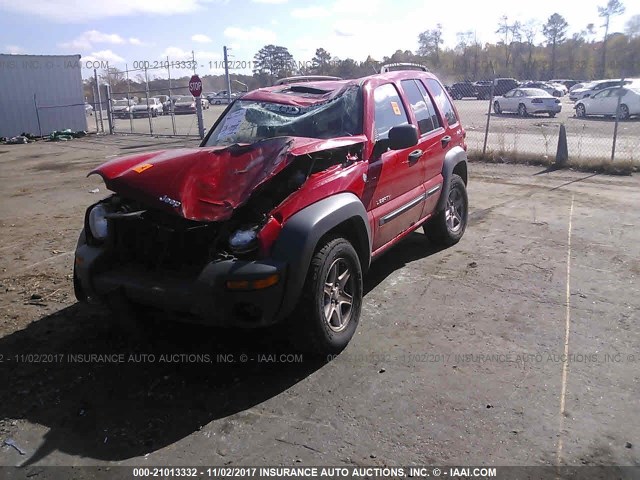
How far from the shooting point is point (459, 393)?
11.5 ft

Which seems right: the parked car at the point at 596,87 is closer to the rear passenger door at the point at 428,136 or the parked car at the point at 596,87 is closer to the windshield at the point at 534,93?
the windshield at the point at 534,93

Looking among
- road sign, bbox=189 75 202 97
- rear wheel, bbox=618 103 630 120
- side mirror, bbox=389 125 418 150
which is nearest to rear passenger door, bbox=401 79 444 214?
side mirror, bbox=389 125 418 150

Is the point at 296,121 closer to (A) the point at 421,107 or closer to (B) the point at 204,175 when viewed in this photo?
(B) the point at 204,175

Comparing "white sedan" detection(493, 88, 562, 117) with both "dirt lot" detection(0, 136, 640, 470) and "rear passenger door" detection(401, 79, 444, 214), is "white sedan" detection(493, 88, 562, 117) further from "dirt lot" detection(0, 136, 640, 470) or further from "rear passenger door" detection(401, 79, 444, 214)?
"rear passenger door" detection(401, 79, 444, 214)

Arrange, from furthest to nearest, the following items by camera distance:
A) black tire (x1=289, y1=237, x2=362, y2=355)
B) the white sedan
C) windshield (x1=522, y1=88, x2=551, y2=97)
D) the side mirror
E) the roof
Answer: windshield (x1=522, y1=88, x2=551, y2=97) → the white sedan → the roof → the side mirror → black tire (x1=289, y1=237, x2=362, y2=355)

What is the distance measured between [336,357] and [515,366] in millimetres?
1231

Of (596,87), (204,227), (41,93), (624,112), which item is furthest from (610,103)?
(204,227)

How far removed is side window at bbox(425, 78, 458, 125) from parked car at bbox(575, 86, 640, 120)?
20.9m

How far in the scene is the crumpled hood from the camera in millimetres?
3508

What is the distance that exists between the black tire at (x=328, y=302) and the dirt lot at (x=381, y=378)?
0.64 ft

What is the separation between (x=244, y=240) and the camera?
137 inches

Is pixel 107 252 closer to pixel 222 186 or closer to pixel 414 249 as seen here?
pixel 222 186

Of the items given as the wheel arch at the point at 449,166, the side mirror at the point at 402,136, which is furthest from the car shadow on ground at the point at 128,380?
the wheel arch at the point at 449,166

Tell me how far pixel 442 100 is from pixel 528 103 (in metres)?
25.5
